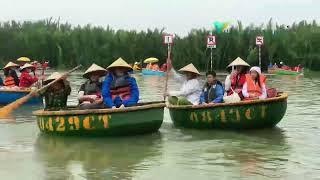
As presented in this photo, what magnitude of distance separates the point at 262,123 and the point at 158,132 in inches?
64.1

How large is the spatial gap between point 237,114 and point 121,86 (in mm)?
1807

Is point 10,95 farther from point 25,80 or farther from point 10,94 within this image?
point 25,80

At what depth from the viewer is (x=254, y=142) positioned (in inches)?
330

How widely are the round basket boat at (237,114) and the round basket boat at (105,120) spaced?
0.78 metres

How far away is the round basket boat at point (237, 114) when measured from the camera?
29.4 ft

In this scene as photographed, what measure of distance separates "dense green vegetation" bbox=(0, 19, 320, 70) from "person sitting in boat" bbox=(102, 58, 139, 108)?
25.6 m

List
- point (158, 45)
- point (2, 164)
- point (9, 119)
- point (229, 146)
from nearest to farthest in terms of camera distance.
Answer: point (2, 164) → point (229, 146) → point (9, 119) → point (158, 45)

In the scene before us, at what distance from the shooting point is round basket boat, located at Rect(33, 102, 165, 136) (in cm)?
838

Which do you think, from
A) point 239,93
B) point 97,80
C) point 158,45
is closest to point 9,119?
point 97,80

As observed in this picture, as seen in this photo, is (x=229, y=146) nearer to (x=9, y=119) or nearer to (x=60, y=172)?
(x=60, y=172)

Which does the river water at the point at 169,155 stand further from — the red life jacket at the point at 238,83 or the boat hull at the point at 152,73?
the boat hull at the point at 152,73

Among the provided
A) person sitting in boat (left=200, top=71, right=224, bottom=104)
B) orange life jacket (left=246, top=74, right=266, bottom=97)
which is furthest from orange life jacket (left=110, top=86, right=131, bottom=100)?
orange life jacket (left=246, top=74, right=266, bottom=97)

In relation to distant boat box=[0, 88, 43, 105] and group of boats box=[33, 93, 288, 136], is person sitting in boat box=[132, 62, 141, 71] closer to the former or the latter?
distant boat box=[0, 88, 43, 105]

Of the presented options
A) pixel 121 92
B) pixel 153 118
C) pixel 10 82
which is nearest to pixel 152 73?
pixel 10 82
